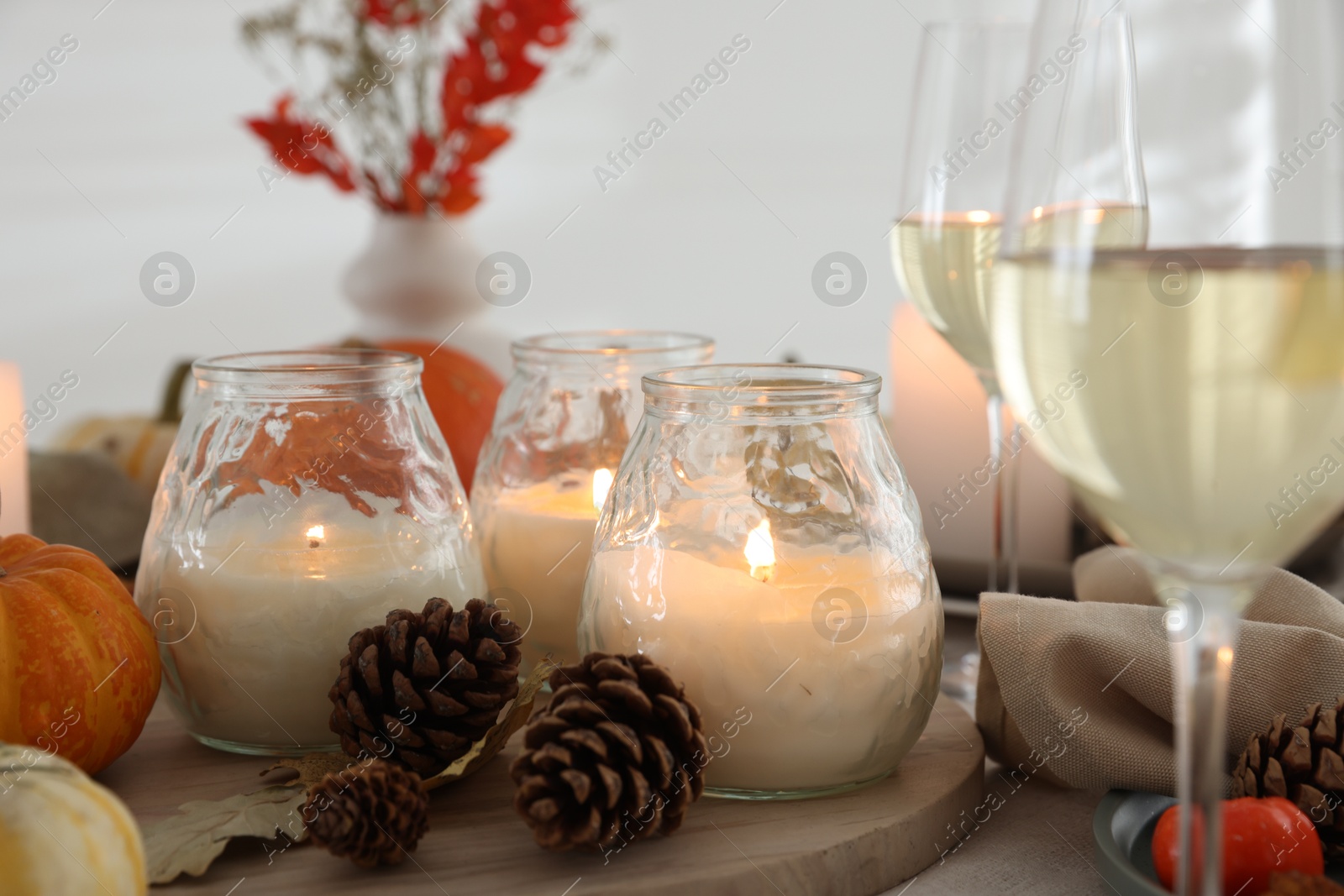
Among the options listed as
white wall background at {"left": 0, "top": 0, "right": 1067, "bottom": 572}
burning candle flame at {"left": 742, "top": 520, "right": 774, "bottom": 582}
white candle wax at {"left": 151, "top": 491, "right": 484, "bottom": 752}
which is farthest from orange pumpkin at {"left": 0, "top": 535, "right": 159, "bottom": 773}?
white wall background at {"left": 0, "top": 0, "right": 1067, "bottom": 572}

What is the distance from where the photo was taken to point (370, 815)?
0.58 meters

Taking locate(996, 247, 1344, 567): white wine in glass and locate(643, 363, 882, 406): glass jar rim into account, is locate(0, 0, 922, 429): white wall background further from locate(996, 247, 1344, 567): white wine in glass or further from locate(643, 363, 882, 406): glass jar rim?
locate(996, 247, 1344, 567): white wine in glass

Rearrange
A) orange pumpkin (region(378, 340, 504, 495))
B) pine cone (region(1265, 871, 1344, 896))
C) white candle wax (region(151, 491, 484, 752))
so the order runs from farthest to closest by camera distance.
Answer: orange pumpkin (region(378, 340, 504, 495)) < white candle wax (region(151, 491, 484, 752)) < pine cone (region(1265, 871, 1344, 896))

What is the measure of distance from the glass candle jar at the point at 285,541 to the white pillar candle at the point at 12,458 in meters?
0.22

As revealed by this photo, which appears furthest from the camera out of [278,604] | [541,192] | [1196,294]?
[541,192]

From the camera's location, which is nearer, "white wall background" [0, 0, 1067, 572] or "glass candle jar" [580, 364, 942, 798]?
"glass candle jar" [580, 364, 942, 798]

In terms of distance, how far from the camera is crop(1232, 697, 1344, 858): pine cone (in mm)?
589

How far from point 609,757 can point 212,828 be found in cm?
20

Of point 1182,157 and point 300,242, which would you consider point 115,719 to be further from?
point 300,242

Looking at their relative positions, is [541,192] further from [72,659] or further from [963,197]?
[72,659]

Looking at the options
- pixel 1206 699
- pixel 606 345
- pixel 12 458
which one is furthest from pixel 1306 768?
pixel 12 458

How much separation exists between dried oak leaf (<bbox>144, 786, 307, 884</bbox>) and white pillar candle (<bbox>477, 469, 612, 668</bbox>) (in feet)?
0.78

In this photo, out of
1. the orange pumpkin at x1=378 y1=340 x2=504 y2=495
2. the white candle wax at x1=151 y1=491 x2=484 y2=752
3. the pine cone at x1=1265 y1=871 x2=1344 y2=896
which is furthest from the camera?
the orange pumpkin at x1=378 y1=340 x2=504 y2=495

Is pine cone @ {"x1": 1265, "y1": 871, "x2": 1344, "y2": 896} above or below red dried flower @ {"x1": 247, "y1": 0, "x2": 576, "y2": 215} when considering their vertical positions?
below
